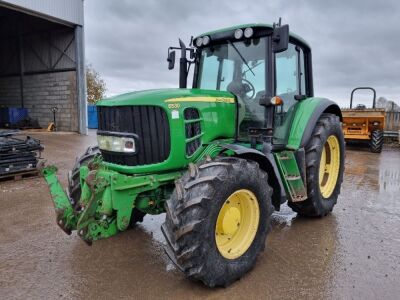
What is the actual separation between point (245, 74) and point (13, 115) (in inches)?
675

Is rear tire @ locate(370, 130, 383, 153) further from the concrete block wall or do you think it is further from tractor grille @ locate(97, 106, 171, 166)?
the concrete block wall

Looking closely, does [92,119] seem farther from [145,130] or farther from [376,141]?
[145,130]

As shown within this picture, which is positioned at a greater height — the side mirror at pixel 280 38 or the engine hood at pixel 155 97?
the side mirror at pixel 280 38

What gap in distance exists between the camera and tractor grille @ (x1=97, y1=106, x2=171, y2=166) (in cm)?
312

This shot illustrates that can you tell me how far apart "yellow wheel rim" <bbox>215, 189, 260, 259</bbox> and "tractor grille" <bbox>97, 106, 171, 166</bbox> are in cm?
73

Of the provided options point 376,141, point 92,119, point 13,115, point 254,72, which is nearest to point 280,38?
point 254,72

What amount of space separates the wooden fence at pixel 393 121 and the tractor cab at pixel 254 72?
45.9ft

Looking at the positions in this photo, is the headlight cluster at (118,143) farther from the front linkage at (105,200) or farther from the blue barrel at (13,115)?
the blue barrel at (13,115)

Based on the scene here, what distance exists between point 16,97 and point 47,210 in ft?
54.1

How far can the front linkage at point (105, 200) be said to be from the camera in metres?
2.95

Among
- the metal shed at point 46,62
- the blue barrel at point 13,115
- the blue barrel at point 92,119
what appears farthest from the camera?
the blue barrel at point 92,119

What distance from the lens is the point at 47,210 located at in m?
5.17

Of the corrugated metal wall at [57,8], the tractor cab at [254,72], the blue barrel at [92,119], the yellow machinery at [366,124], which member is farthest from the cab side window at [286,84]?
the blue barrel at [92,119]

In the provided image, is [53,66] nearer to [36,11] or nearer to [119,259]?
[36,11]
